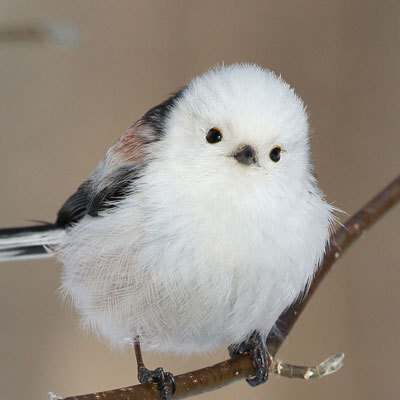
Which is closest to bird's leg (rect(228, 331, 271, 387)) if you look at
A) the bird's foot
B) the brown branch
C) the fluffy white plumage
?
the brown branch

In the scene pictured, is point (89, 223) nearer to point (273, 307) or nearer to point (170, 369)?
point (273, 307)

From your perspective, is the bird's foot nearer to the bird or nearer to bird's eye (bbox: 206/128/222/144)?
the bird

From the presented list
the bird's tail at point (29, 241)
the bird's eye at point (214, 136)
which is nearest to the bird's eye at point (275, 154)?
the bird's eye at point (214, 136)

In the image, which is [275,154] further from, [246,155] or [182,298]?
[182,298]

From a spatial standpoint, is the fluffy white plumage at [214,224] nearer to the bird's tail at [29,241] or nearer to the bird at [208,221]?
the bird at [208,221]

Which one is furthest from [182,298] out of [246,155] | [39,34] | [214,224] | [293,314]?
[39,34]

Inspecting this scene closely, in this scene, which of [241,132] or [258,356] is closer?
[241,132]
